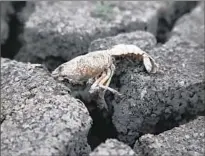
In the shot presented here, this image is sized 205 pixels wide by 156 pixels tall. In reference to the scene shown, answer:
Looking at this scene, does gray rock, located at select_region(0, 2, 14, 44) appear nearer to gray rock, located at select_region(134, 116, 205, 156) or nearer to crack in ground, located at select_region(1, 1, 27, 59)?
crack in ground, located at select_region(1, 1, 27, 59)

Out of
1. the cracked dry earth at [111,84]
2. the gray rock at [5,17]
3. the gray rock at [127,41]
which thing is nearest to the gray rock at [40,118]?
the cracked dry earth at [111,84]

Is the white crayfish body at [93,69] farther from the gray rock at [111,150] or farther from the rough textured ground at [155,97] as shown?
the gray rock at [111,150]

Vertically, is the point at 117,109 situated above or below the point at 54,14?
below

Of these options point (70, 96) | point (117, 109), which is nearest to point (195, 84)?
point (117, 109)

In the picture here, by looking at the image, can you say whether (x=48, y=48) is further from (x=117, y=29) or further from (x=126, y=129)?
(x=126, y=129)

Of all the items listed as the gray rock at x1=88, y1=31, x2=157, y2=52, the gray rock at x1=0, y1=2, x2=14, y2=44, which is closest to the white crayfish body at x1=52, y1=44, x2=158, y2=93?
the gray rock at x1=88, y1=31, x2=157, y2=52

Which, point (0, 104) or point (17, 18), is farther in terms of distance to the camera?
point (17, 18)

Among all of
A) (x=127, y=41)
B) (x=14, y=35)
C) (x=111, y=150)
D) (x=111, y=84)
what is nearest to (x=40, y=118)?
(x=111, y=150)
